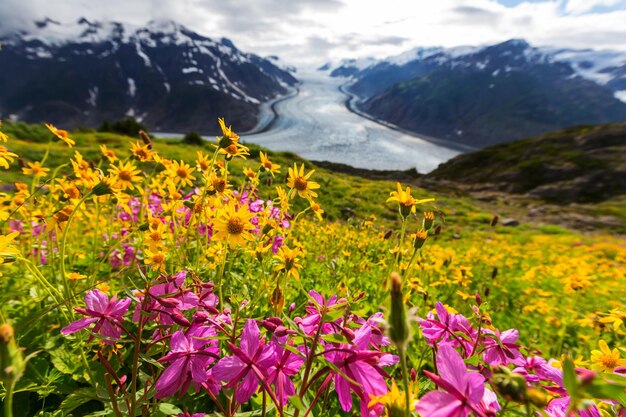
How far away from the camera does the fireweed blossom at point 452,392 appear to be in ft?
2.65

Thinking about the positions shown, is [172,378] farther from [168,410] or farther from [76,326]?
[76,326]

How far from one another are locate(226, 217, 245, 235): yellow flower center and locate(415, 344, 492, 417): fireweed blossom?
1.19 m

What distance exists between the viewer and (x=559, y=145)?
69.9 m

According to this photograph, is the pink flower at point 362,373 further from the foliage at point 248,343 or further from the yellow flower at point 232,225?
the yellow flower at point 232,225

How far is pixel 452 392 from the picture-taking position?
0.86 m

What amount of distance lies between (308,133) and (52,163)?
99334 mm

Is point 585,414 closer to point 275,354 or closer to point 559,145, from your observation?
point 275,354

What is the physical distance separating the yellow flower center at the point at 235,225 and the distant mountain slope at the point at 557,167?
58090 mm

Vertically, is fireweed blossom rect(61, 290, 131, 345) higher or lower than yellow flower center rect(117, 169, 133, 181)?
lower

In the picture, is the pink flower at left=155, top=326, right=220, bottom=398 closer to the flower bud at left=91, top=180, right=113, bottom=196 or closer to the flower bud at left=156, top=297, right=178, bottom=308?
the flower bud at left=156, top=297, right=178, bottom=308

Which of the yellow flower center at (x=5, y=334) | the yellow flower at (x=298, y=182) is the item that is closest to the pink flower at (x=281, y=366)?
the yellow flower center at (x=5, y=334)

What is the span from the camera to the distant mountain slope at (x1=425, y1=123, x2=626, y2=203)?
50.7 metres

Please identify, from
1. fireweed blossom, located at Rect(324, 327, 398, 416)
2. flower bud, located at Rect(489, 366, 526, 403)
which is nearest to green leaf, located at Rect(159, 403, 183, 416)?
fireweed blossom, located at Rect(324, 327, 398, 416)

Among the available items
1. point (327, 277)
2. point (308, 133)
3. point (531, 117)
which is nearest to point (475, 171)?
point (308, 133)
